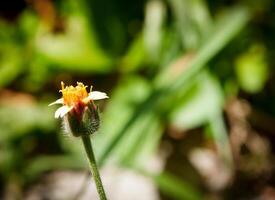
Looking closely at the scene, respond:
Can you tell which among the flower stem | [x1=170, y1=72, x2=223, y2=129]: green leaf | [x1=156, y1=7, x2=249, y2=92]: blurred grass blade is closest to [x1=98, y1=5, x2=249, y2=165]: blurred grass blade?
[x1=156, y1=7, x2=249, y2=92]: blurred grass blade

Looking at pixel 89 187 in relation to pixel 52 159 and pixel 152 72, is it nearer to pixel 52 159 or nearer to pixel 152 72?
pixel 52 159

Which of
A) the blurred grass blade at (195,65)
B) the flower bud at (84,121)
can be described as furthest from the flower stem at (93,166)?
the blurred grass blade at (195,65)

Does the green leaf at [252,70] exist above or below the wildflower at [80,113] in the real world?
above

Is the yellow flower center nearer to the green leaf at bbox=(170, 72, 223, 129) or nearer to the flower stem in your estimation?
the flower stem

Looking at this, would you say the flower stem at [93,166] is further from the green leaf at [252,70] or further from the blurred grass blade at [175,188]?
the green leaf at [252,70]

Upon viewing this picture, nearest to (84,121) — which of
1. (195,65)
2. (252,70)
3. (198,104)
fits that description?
(195,65)

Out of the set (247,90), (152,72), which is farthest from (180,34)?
(247,90)

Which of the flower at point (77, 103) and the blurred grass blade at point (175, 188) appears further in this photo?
the blurred grass blade at point (175, 188)

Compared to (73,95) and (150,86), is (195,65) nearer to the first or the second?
(150,86)
